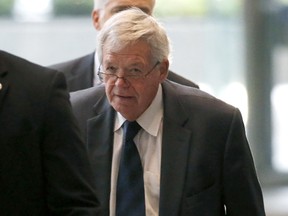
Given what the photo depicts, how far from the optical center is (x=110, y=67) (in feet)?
10.7

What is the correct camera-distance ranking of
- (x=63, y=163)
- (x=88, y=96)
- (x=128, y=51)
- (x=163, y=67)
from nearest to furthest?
(x=63, y=163)
(x=128, y=51)
(x=163, y=67)
(x=88, y=96)

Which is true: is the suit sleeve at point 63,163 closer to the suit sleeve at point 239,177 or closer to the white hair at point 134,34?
the white hair at point 134,34

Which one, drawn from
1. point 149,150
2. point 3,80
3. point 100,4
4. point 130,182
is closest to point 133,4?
point 100,4

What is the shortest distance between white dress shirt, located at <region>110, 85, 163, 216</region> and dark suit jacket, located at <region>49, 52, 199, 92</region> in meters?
0.85

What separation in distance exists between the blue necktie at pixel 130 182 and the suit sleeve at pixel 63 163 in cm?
70

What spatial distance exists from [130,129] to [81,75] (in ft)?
3.39

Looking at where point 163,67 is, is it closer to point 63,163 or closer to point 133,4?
point 133,4

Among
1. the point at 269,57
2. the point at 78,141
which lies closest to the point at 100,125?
the point at 78,141

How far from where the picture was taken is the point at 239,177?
10.7 ft

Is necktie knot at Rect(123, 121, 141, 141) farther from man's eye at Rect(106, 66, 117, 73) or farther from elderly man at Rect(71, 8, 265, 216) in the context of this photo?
man's eye at Rect(106, 66, 117, 73)

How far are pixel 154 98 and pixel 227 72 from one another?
4760mm

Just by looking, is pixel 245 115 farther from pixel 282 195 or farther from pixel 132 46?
pixel 132 46

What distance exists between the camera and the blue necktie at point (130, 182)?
3203mm

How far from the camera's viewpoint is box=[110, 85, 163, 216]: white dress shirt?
10.6ft
